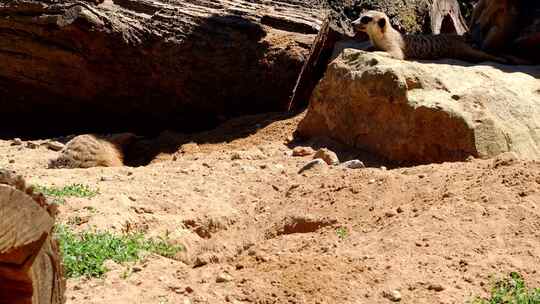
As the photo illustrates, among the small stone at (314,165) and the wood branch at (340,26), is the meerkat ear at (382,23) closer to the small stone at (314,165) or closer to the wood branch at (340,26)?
the wood branch at (340,26)

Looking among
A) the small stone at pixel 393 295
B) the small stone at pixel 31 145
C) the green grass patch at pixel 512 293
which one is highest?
the green grass patch at pixel 512 293

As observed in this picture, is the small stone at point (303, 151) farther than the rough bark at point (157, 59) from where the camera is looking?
No

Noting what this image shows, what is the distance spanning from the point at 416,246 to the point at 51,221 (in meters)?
2.41

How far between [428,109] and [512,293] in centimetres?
296

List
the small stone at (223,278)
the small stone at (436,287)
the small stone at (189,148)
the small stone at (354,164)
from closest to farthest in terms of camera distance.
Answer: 1. the small stone at (436,287)
2. the small stone at (223,278)
3. the small stone at (354,164)
4. the small stone at (189,148)

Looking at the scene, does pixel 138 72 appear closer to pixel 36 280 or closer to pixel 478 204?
pixel 478 204

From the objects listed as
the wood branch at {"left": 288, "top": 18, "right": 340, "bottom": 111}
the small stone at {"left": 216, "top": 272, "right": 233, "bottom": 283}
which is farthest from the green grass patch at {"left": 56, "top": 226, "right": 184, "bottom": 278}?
the wood branch at {"left": 288, "top": 18, "right": 340, "bottom": 111}

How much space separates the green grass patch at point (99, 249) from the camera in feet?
13.9

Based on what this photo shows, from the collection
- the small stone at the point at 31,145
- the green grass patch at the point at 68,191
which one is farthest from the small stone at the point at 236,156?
the small stone at the point at 31,145

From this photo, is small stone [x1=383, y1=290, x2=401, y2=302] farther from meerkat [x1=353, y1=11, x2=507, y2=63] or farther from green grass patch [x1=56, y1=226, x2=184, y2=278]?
meerkat [x1=353, y1=11, x2=507, y2=63]

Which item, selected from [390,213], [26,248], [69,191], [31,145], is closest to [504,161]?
[390,213]

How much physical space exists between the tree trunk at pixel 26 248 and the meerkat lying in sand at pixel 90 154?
491 cm

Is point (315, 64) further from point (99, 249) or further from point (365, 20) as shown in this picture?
point (99, 249)

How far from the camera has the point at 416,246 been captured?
4383mm
